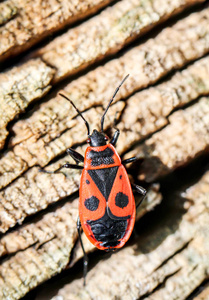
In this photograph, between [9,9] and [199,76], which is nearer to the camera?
[9,9]

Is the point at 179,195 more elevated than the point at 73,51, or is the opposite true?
the point at 73,51

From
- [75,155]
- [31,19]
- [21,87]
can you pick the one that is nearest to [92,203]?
[75,155]

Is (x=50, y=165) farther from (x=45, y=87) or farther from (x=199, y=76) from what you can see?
(x=199, y=76)

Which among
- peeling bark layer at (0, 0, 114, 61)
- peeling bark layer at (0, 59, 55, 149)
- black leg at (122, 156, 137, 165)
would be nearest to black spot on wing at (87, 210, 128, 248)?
black leg at (122, 156, 137, 165)

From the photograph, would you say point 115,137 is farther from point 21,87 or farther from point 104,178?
point 21,87

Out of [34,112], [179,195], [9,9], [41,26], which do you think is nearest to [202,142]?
[179,195]

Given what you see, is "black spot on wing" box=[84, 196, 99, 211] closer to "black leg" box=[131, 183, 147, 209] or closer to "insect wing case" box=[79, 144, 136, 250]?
"insect wing case" box=[79, 144, 136, 250]

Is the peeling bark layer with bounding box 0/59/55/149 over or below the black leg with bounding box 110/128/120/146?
over
